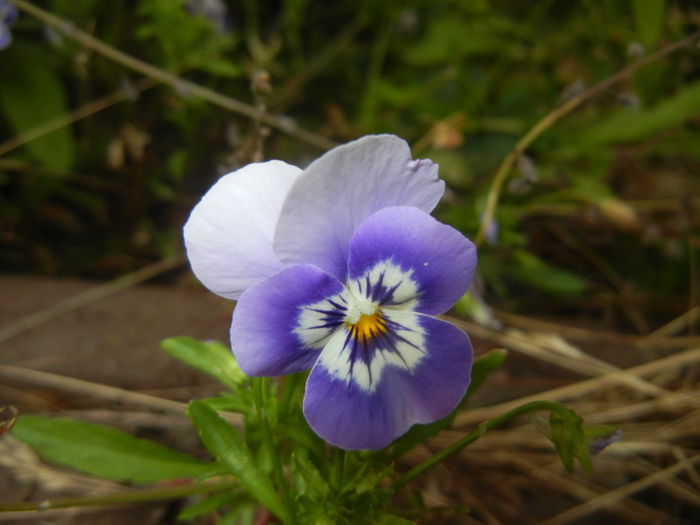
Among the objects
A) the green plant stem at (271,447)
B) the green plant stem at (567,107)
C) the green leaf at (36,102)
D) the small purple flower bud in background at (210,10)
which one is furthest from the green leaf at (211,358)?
the small purple flower bud in background at (210,10)

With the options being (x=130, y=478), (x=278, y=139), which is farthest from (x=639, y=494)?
(x=278, y=139)

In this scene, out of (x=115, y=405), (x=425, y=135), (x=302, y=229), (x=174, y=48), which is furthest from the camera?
(x=425, y=135)

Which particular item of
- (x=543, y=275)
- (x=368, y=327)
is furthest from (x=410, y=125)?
(x=368, y=327)

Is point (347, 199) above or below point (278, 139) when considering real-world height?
below

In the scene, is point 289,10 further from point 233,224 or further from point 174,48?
point 233,224

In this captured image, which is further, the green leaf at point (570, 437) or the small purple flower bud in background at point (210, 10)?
the small purple flower bud in background at point (210, 10)

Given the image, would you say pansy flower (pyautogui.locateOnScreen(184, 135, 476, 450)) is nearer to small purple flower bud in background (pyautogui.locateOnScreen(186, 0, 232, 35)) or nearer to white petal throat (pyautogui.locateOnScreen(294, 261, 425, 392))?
white petal throat (pyautogui.locateOnScreen(294, 261, 425, 392))

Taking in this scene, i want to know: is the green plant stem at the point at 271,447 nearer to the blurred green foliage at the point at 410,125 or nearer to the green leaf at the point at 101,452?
the green leaf at the point at 101,452

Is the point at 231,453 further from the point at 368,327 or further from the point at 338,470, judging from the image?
the point at 368,327
